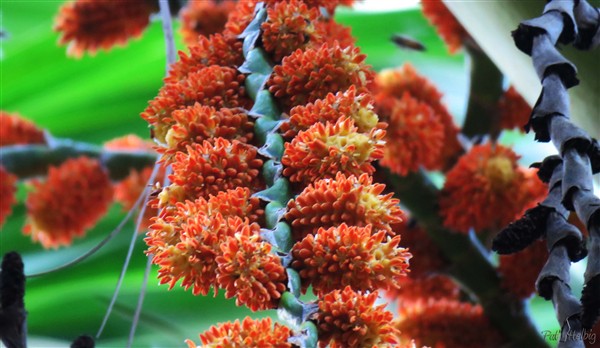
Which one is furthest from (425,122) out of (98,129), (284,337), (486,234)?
(98,129)

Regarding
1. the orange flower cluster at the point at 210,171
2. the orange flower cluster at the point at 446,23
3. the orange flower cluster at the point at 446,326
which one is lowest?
the orange flower cluster at the point at 210,171

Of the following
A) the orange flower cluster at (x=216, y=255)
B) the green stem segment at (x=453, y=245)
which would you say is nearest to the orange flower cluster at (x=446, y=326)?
the green stem segment at (x=453, y=245)

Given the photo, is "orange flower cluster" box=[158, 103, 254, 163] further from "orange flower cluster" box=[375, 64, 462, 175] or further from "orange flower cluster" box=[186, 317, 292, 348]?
"orange flower cluster" box=[375, 64, 462, 175]

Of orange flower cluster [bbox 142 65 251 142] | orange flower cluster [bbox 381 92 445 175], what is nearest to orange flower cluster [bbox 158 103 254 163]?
orange flower cluster [bbox 142 65 251 142]

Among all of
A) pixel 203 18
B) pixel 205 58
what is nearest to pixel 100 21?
pixel 203 18

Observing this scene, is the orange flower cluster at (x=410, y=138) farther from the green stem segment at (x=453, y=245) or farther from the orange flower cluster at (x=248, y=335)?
the orange flower cluster at (x=248, y=335)

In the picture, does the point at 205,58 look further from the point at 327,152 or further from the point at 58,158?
the point at 58,158

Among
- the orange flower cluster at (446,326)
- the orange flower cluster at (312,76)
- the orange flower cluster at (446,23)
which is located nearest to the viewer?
the orange flower cluster at (312,76)
